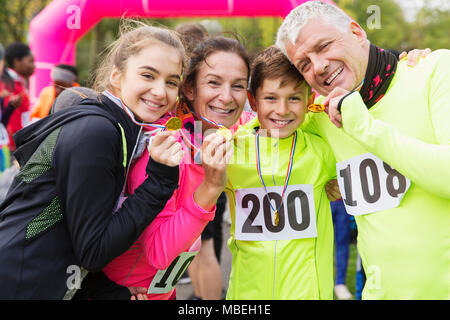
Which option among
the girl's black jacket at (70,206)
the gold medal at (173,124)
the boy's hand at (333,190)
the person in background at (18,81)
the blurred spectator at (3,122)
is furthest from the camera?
the person in background at (18,81)

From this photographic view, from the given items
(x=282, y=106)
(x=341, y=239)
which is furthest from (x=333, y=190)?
(x=341, y=239)

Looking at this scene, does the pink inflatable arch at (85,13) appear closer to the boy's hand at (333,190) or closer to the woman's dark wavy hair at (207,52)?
the woman's dark wavy hair at (207,52)

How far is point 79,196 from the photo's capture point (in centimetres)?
152

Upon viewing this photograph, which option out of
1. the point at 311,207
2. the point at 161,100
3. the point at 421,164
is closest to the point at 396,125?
the point at 421,164

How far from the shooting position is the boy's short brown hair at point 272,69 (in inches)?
84.2

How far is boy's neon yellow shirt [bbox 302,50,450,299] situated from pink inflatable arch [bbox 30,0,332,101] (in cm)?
428

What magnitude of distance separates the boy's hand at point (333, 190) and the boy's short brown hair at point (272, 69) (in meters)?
0.53

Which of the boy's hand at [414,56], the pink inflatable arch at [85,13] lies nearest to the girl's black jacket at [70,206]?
the boy's hand at [414,56]

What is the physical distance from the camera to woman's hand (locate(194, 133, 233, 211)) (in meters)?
1.74

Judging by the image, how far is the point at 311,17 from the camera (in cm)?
193

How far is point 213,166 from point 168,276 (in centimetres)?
55

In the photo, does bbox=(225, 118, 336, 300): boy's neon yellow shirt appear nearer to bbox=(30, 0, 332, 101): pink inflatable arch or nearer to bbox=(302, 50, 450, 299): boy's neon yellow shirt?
bbox=(302, 50, 450, 299): boy's neon yellow shirt

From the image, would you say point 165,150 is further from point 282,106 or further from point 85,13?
point 85,13
